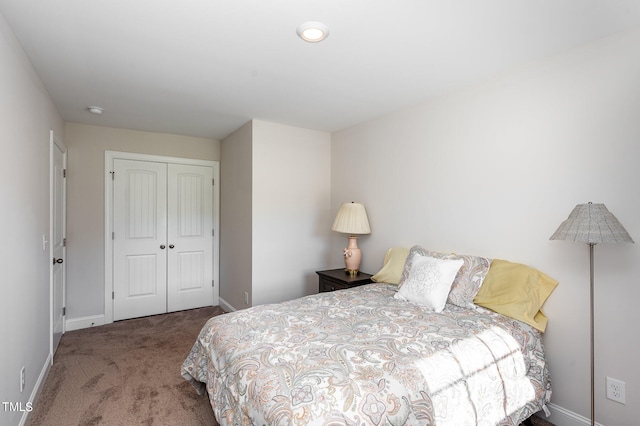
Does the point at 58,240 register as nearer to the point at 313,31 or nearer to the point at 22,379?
the point at 22,379

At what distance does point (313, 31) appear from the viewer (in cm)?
180

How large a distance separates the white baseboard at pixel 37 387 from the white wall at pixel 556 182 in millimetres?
3141

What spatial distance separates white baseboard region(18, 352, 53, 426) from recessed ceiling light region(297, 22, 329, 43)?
9.40 ft

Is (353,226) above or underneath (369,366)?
above

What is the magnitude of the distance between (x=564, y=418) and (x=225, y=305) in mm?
3694

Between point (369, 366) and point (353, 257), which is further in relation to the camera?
point (353, 257)

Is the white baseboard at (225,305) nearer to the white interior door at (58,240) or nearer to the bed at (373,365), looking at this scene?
the white interior door at (58,240)

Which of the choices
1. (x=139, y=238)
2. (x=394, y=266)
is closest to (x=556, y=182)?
(x=394, y=266)

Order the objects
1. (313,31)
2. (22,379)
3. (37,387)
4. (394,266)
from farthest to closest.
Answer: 1. (394,266)
2. (37,387)
3. (22,379)
4. (313,31)

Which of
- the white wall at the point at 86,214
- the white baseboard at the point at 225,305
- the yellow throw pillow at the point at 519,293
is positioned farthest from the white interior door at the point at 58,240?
the yellow throw pillow at the point at 519,293

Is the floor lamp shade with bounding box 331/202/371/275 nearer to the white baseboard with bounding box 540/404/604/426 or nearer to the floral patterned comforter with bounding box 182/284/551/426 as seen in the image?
the floral patterned comforter with bounding box 182/284/551/426

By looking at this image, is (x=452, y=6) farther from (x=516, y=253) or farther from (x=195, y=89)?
(x=195, y=89)

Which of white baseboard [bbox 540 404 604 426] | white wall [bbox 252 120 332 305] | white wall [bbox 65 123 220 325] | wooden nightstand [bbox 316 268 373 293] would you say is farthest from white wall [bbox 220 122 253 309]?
white baseboard [bbox 540 404 604 426]

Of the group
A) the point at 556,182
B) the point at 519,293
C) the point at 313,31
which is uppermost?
the point at 313,31
